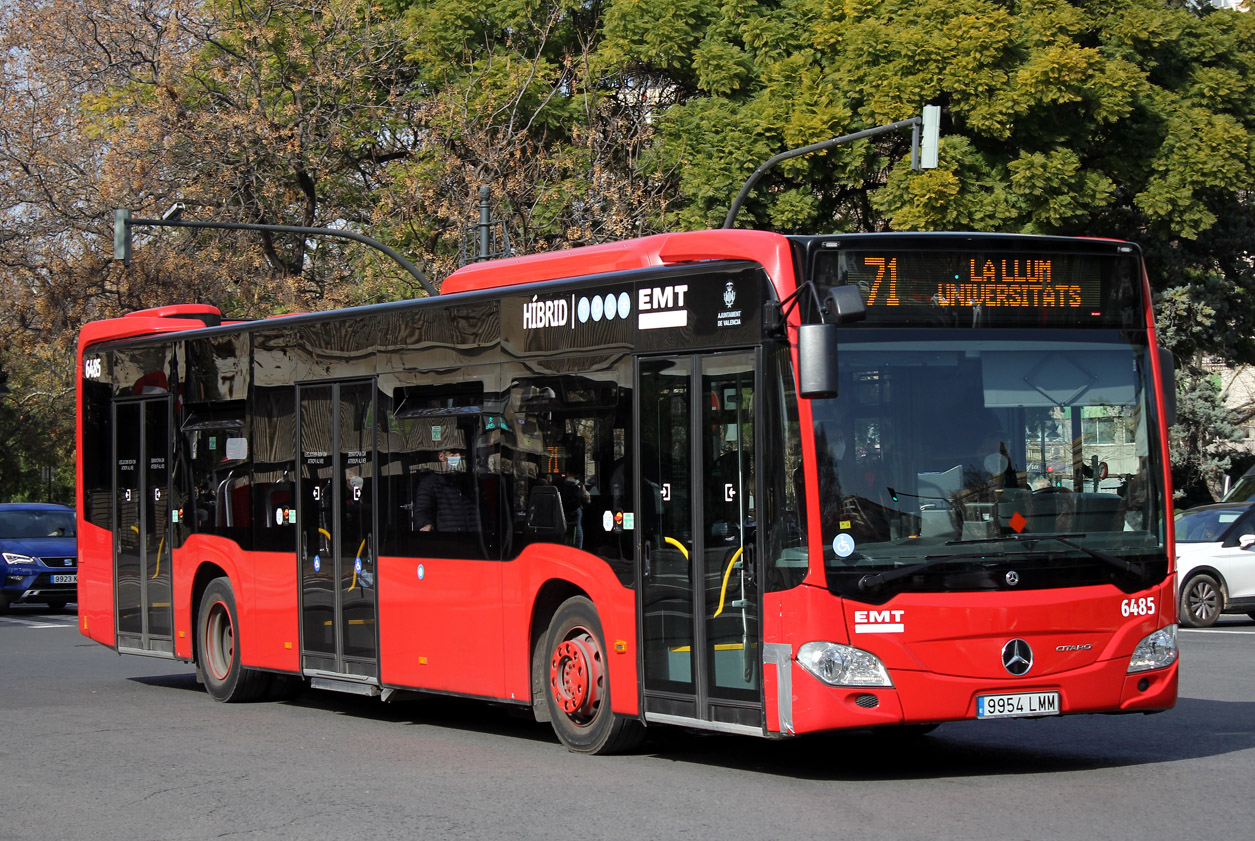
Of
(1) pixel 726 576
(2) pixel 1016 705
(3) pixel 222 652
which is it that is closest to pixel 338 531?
(3) pixel 222 652

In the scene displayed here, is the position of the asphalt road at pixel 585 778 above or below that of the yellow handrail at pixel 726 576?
below

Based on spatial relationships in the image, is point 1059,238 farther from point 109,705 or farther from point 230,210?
point 230,210

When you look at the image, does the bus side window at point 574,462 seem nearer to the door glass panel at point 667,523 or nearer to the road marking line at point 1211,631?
the door glass panel at point 667,523

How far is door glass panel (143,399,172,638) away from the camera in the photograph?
1504cm

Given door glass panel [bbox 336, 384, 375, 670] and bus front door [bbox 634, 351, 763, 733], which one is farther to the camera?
door glass panel [bbox 336, 384, 375, 670]

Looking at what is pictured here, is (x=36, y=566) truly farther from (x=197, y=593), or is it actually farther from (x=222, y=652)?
(x=222, y=652)

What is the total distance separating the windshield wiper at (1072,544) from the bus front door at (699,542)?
1160 millimetres

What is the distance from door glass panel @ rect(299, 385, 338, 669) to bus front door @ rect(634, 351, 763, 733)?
12.7 ft

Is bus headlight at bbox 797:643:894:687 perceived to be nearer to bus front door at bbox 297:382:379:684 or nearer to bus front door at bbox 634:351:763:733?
bus front door at bbox 634:351:763:733

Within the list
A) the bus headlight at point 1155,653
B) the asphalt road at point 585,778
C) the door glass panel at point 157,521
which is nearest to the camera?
the asphalt road at point 585,778

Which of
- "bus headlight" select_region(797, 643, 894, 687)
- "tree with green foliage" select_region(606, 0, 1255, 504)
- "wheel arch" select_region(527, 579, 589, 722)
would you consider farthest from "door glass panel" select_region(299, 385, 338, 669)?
"tree with green foliage" select_region(606, 0, 1255, 504)

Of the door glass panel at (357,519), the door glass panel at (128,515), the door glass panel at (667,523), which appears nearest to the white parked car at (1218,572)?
the door glass panel at (357,519)

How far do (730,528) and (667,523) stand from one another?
536 mm

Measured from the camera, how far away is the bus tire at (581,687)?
9930 mm
